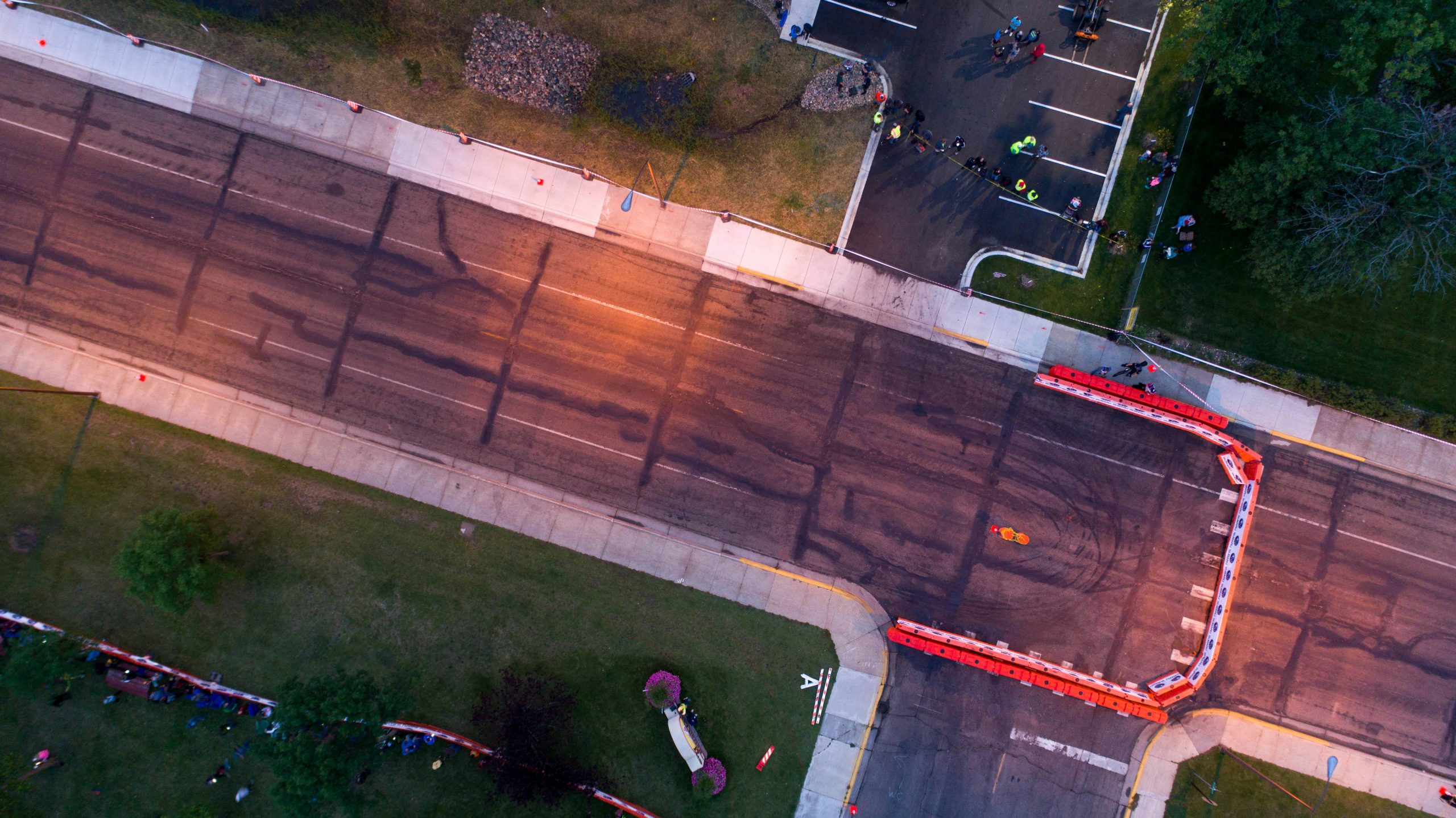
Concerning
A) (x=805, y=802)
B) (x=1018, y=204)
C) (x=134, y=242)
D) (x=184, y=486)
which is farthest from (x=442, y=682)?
(x=1018, y=204)

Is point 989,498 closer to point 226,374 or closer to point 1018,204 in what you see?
point 1018,204

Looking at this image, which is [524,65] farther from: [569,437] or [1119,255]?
[1119,255]

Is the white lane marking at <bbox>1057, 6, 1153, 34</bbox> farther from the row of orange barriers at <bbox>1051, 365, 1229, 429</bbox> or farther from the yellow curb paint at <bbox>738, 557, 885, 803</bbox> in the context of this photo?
the yellow curb paint at <bbox>738, 557, 885, 803</bbox>

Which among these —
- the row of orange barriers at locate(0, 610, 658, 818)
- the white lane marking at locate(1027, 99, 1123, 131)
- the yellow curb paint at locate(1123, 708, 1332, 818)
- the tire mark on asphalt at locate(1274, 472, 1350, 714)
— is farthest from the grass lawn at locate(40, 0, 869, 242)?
the yellow curb paint at locate(1123, 708, 1332, 818)

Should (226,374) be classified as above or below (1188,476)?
below

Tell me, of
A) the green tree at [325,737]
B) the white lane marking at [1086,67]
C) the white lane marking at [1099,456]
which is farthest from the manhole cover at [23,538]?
the white lane marking at [1086,67]

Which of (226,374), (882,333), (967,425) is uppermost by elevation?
(882,333)
